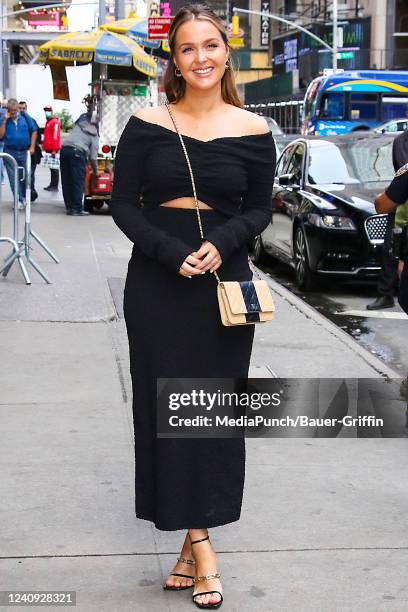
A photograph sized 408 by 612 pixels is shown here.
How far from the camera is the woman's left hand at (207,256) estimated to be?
3891 mm

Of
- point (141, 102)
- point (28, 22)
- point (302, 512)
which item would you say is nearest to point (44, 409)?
point (302, 512)

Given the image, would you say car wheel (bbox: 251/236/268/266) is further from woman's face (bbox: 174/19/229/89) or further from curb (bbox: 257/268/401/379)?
woman's face (bbox: 174/19/229/89)

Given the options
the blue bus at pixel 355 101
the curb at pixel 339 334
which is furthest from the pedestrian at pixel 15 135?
the blue bus at pixel 355 101

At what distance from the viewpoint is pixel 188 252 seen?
12.8 ft

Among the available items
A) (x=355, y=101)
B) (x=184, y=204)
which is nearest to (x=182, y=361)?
(x=184, y=204)

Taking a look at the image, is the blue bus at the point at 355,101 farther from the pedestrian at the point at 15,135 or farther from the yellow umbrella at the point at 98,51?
the pedestrian at the point at 15,135

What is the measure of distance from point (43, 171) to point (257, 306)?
31.7 m

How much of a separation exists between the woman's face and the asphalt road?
4.54m

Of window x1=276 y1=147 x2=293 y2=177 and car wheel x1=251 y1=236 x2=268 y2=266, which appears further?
car wheel x1=251 y1=236 x2=268 y2=266

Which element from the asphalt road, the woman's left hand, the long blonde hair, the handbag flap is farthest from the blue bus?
the woman's left hand

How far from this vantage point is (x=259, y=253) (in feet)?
48.8

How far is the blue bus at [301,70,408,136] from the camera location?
40.2 metres

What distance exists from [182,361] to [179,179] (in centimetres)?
63

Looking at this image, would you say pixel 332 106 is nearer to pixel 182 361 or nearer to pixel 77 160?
pixel 77 160
